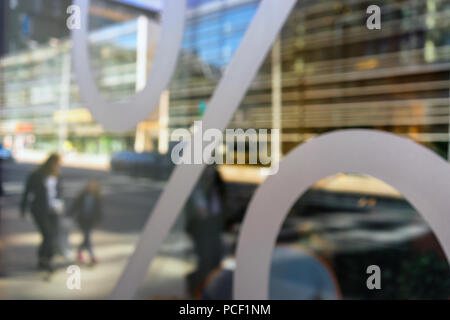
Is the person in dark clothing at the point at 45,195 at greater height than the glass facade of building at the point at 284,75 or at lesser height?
lesser

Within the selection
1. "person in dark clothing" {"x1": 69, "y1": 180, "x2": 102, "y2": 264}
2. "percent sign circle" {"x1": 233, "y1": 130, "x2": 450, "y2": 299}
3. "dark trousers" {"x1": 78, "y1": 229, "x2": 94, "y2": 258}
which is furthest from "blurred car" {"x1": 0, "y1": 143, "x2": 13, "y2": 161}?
"percent sign circle" {"x1": 233, "y1": 130, "x2": 450, "y2": 299}

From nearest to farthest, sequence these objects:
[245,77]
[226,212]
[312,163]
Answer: [312,163] → [245,77] → [226,212]

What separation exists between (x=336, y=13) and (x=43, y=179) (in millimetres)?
3368

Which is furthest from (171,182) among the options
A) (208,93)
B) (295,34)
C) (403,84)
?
(403,84)

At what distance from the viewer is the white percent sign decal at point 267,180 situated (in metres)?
1.88

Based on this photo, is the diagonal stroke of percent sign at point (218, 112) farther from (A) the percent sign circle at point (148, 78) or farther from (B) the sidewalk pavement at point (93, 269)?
(A) the percent sign circle at point (148, 78)

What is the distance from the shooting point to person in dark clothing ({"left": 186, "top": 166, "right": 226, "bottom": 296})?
10.8 ft

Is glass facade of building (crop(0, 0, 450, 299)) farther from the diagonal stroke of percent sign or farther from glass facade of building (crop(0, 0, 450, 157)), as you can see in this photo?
the diagonal stroke of percent sign

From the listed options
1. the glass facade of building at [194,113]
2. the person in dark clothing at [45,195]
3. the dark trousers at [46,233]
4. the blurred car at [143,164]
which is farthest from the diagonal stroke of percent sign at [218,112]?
the person in dark clothing at [45,195]

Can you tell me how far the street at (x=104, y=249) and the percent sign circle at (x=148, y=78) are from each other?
22.2 inches

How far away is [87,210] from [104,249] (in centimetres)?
38

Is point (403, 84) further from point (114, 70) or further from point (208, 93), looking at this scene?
point (114, 70)

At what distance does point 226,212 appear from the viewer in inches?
132

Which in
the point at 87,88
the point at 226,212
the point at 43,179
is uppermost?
the point at 87,88
